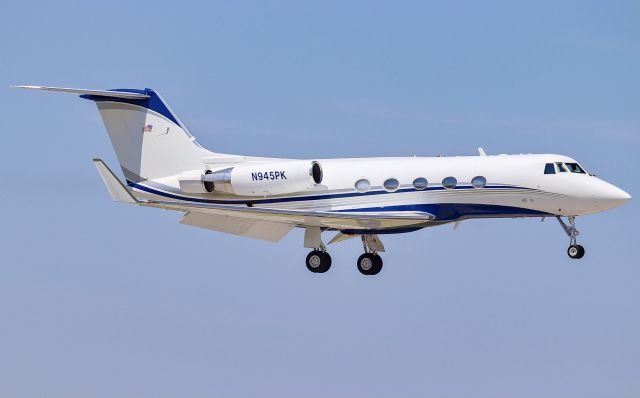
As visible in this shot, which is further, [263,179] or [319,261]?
[263,179]

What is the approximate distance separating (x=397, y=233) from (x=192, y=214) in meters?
6.14

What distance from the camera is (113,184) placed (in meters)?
32.7

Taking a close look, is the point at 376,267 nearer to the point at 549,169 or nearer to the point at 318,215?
the point at 318,215

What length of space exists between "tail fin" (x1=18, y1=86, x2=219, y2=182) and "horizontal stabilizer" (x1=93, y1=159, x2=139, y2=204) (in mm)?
5706

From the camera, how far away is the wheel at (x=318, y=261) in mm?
36156

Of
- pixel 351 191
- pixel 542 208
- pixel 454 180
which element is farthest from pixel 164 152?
pixel 542 208

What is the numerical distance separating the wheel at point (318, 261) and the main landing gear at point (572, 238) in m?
6.92

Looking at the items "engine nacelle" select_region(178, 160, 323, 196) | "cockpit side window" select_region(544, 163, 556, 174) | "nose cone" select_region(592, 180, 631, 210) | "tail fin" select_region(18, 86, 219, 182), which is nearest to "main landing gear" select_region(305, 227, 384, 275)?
"engine nacelle" select_region(178, 160, 323, 196)

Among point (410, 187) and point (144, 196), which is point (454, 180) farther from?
point (144, 196)

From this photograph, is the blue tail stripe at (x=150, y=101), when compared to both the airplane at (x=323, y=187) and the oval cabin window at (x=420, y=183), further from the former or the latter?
the oval cabin window at (x=420, y=183)

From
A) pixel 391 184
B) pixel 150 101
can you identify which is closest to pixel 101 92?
pixel 150 101

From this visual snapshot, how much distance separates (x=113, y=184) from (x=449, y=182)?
9.46 metres

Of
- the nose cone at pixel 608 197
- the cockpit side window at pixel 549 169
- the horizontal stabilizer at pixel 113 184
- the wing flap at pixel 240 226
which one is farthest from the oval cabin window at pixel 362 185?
the horizontal stabilizer at pixel 113 184

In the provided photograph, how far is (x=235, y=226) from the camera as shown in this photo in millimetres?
36906
